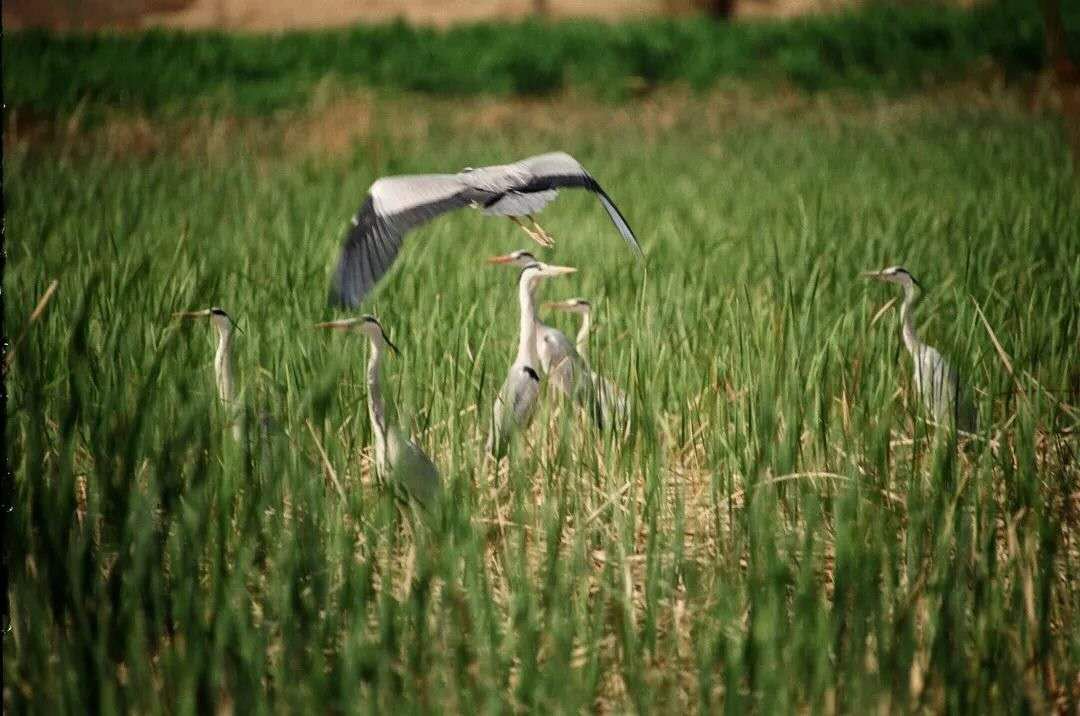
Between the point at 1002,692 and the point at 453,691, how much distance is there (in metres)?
0.76

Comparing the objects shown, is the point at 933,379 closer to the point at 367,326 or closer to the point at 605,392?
the point at 605,392

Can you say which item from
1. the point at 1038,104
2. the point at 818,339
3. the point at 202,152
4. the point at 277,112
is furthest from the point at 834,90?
the point at 818,339

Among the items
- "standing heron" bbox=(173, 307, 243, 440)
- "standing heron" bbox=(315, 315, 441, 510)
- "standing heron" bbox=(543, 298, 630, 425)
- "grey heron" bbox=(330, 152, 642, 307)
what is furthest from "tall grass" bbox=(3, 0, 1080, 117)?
"standing heron" bbox=(315, 315, 441, 510)

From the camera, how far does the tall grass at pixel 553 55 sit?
10492mm

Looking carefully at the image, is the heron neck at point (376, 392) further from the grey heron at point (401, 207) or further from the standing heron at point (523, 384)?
the standing heron at point (523, 384)

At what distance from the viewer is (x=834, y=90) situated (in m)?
11.3

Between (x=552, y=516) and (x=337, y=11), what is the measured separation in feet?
49.8

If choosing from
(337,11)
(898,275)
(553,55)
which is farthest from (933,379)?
(337,11)

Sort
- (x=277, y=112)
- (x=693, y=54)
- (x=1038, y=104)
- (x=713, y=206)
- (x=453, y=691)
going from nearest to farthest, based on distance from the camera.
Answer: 1. (x=453, y=691)
2. (x=713, y=206)
3. (x=1038, y=104)
4. (x=277, y=112)
5. (x=693, y=54)

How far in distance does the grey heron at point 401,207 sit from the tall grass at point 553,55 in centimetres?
805

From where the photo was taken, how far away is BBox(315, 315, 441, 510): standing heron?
2033 mm

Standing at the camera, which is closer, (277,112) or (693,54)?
(277,112)

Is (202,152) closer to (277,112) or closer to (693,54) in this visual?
(277,112)

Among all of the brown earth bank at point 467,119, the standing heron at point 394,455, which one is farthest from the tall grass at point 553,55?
the standing heron at point 394,455
